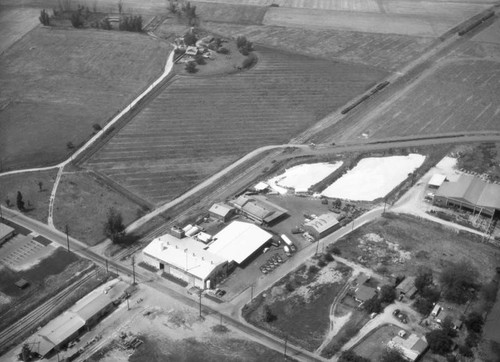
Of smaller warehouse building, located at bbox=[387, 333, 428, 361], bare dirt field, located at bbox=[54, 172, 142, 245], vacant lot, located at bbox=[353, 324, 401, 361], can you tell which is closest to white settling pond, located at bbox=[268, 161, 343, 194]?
bare dirt field, located at bbox=[54, 172, 142, 245]

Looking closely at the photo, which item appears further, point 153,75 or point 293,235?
point 153,75

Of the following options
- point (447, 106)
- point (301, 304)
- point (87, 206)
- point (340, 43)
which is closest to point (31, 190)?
point (87, 206)

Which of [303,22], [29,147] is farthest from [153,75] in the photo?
[303,22]

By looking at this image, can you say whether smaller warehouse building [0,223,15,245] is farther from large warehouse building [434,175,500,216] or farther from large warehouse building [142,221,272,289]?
large warehouse building [434,175,500,216]

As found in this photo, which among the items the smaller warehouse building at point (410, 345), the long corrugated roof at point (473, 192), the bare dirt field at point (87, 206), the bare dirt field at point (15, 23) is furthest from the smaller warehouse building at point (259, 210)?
the bare dirt field at point (15, 23)

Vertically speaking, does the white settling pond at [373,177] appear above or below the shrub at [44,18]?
below

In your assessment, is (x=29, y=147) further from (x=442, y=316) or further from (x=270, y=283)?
(x=442, y=316)

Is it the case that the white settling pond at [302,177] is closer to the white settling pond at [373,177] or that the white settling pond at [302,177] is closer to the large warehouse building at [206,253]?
the white settling pond at [373,177]
